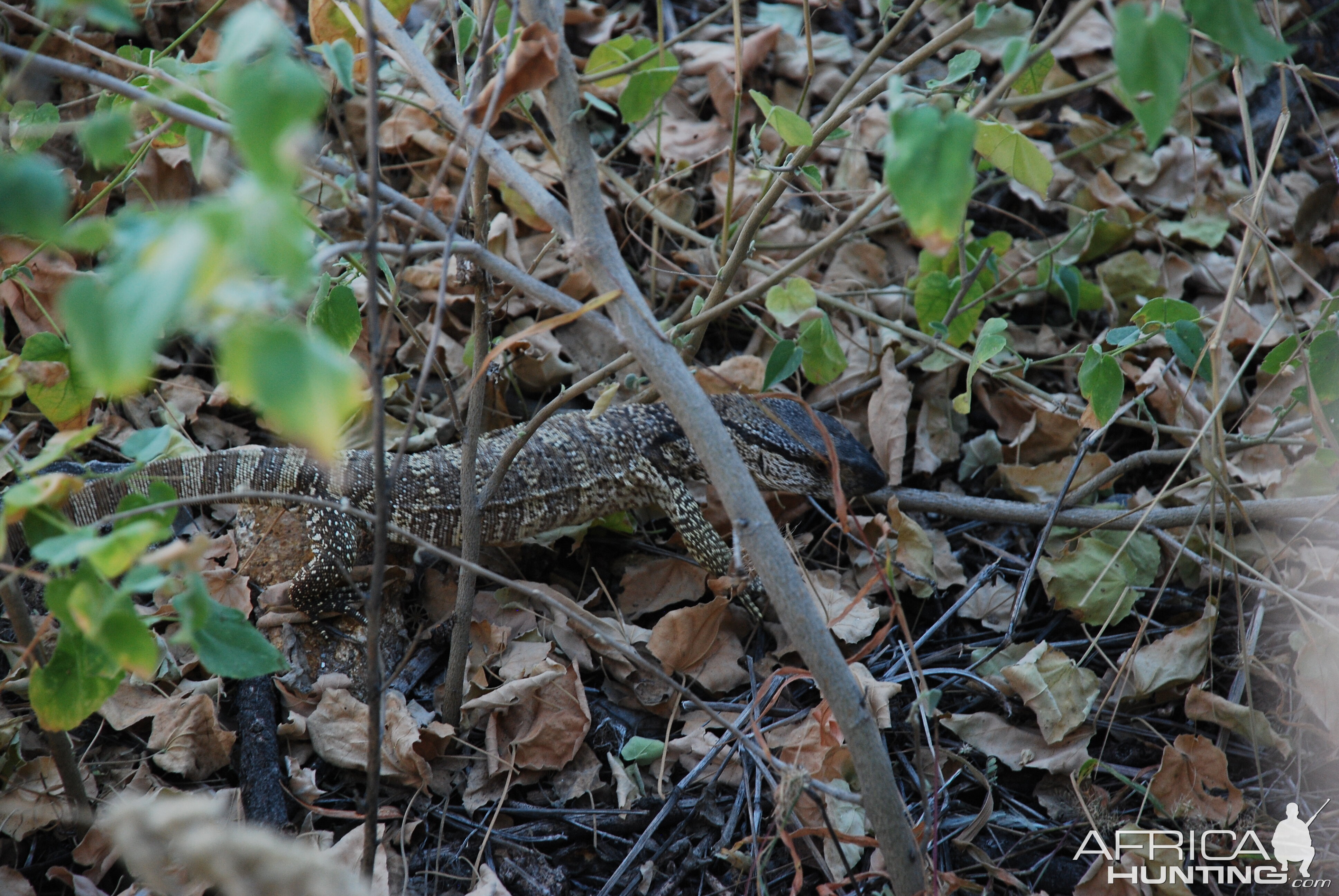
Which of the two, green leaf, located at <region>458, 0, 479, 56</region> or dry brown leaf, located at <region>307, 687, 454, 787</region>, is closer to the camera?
green leaf, located at <region>458, 0, 479, 56</region>

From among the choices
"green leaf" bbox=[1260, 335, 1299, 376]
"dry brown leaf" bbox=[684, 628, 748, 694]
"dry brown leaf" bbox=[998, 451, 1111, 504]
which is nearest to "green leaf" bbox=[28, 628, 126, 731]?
"dry brown leaf" bbox=[684, 628, 748, 694]

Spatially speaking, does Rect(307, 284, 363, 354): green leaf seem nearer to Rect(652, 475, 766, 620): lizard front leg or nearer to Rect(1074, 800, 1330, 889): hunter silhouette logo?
Rect(652, 475, 766, 620): lizard front leg

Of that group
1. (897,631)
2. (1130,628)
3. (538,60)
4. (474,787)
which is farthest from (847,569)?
(538,60)

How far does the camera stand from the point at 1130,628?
11.1ft

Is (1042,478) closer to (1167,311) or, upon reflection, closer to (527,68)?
(1167,311)

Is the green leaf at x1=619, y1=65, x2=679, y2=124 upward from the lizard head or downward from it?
upward

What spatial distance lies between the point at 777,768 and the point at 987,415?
287 cm

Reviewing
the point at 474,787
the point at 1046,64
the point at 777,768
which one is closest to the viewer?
the point at 777,768

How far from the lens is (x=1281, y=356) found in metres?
2.79

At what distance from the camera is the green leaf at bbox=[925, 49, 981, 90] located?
7.72ft

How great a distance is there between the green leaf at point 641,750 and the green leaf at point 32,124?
2.50 meters

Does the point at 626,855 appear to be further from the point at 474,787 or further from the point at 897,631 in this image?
the point at 897,631

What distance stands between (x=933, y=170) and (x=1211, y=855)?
247cm

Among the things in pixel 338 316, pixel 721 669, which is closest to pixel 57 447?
pixel 338 316
